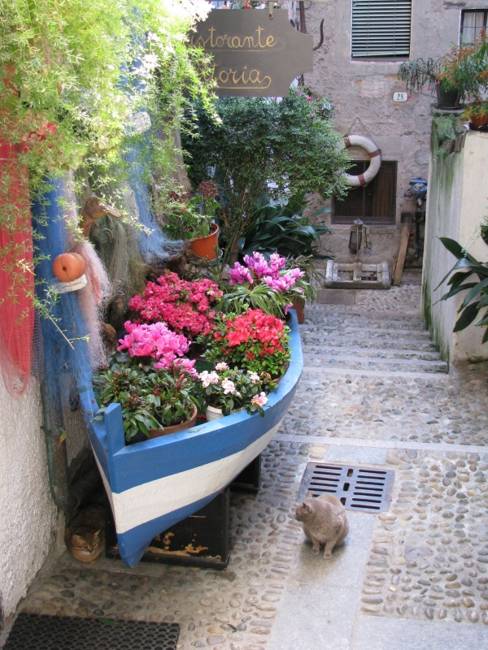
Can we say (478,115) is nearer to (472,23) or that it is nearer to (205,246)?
(205,246)

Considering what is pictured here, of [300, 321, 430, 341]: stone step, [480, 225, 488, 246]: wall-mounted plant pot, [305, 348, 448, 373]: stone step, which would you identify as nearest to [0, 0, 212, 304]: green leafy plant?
[480, 225, 488, 246]: wall-mounted plant pot

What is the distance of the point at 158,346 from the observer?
424 centimetres

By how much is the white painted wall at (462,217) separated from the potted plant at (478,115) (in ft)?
0.26

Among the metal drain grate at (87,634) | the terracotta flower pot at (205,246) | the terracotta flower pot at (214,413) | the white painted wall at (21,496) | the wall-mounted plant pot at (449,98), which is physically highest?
the wall-mounted plant pot at (449,98)

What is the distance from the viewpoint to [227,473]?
4.07 metres

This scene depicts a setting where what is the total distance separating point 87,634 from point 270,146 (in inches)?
155

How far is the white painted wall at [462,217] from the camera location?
6969mm

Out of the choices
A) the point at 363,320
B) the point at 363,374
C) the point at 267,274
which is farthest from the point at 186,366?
the point at 363,320

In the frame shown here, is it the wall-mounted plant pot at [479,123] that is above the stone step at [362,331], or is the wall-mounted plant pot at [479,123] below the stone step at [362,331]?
above

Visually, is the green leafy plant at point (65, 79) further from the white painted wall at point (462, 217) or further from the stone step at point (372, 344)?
the stone step at point (372, 344)

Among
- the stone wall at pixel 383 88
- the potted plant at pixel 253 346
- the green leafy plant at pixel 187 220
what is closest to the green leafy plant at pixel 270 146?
the green leafy plant at pixel 187 220

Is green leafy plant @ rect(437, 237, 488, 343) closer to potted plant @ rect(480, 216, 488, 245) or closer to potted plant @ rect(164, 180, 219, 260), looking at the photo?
potted plant @ rect(480, 216, 488, 245)

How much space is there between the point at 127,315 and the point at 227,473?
118cm

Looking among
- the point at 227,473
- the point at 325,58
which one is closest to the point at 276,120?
the point at 227,473
